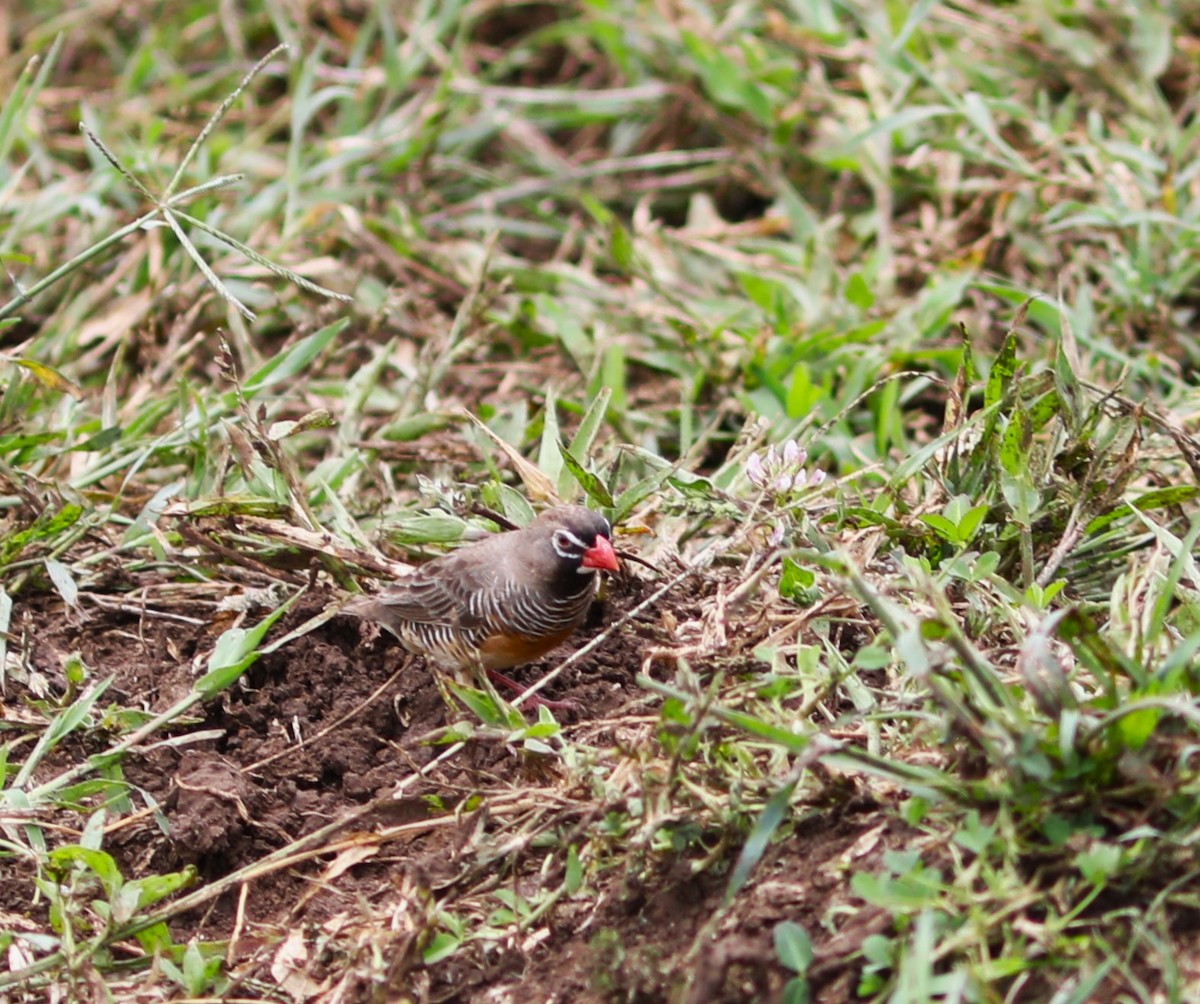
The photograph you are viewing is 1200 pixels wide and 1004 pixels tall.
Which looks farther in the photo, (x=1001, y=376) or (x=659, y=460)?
(x=659, y=460)

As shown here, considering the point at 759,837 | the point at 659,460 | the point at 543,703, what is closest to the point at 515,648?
the point at 543,703

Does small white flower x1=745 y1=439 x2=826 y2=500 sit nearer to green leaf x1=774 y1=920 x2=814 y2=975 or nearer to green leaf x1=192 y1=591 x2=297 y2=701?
green leaf x1=192 y1=591 x2=297 y2=701

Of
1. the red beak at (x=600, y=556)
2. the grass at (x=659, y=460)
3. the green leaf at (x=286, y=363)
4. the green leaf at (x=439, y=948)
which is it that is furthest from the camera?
the green leaf at (x=286, y=363)

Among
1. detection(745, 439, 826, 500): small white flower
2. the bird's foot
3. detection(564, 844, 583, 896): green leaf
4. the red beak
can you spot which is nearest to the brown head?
the red beak

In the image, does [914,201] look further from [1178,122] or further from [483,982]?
[483,982]

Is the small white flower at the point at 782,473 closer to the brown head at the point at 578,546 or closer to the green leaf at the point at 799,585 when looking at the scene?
the green leaf at the point at 799,585

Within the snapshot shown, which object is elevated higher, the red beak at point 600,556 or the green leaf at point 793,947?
the red beak at point 600,556

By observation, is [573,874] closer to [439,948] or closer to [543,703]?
[439,948]

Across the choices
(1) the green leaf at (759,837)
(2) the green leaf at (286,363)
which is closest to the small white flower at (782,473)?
(1) the green leaf at (759,837)
